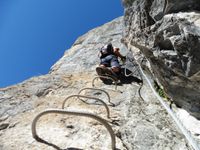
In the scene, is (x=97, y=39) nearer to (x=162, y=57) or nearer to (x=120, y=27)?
(x=120, y=27)

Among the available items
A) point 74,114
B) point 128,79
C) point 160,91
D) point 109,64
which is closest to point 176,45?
point 74,114

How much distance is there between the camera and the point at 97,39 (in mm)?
14312

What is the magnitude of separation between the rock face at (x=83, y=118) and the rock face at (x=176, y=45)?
0.50 metres

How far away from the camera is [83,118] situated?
564 cm

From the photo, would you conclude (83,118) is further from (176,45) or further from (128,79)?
(128,79)

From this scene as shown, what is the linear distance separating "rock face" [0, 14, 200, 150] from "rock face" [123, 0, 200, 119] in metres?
0.50

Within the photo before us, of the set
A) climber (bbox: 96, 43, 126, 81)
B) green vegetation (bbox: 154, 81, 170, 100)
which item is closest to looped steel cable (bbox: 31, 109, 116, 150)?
green vegetation (bbox: 154, 81, 170, 100)

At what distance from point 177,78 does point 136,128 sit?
1.19m

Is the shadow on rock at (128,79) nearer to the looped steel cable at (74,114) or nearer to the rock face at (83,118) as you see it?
the rock face at (83,118)

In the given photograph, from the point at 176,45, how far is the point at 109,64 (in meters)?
4.33

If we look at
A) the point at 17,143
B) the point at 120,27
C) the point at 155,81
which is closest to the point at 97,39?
the point at 120,27

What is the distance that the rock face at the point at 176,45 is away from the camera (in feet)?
15.4

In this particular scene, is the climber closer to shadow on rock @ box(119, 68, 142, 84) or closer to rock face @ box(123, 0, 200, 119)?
shadow on rock @ box(119, 68, 142, 84)

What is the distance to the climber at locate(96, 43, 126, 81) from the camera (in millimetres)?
Result: 8664
